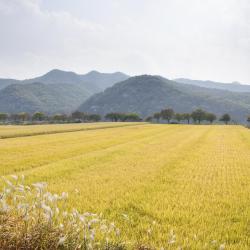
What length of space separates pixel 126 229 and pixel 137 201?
347 centimetres

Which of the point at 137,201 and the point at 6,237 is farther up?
the point at 6,237

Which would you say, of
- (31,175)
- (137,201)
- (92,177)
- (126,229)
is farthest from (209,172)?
(126,229)

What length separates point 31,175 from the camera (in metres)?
17.7

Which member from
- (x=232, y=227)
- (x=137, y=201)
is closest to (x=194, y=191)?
(x=137, y=201)

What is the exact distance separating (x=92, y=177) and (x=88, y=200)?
5248 millimetres

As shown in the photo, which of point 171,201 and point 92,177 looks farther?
point 92,177

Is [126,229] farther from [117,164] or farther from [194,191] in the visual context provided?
[117,164]

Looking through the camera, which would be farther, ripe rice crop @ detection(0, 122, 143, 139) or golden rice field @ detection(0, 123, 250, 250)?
ripe rice crop @ detection(0, 122, 143, 139)

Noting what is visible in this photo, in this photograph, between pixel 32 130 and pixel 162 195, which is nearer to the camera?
pixel 162 195

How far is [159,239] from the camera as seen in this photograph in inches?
316

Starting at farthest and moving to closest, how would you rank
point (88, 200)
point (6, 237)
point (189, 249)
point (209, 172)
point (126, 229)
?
point (209, 172) → point (88, 200) → point (126, 229) → point (189, 249) → point (6, 237)

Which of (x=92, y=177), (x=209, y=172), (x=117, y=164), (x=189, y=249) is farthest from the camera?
(x=117, y=164)

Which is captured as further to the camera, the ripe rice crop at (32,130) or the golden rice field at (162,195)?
the ripe rice crop at (32,130)

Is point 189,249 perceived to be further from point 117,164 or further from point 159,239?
point 117,164
